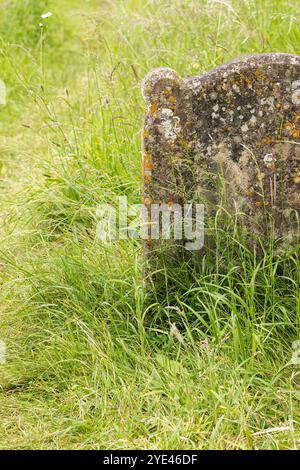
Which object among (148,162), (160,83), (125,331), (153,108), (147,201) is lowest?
(125,331)

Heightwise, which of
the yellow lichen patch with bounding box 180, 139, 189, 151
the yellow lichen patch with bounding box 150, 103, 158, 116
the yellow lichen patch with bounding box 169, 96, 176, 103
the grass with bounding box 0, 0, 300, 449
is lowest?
the grass with bounding box 0, 0, 300, 449

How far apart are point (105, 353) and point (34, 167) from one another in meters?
2.00

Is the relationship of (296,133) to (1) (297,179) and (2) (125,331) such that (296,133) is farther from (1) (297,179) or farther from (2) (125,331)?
(2) (125,331)

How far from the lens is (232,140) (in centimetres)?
328

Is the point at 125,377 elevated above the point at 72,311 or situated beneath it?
situated beneath

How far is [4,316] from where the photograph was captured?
144 inches

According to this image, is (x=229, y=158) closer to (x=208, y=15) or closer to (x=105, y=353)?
(x=105, y=353)

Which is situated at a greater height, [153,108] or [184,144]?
[153,108]

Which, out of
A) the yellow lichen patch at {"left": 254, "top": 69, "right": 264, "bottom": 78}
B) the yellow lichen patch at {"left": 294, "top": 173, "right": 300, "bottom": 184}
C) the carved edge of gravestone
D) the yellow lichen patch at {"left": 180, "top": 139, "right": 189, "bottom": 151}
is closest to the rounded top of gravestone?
the carved edge of gravestone

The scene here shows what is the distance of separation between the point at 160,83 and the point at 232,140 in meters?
0.38

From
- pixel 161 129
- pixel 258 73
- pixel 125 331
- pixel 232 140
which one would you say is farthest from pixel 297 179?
pixel 125 331

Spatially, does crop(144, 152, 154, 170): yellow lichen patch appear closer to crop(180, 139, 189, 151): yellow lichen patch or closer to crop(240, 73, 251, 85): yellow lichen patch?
crop(180, 139, 189, 151): yellow lichen patch

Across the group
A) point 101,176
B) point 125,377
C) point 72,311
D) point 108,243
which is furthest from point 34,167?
point 125,377

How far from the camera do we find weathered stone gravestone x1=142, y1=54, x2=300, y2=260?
10.6 ft
